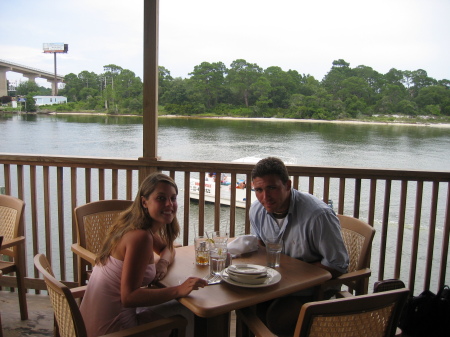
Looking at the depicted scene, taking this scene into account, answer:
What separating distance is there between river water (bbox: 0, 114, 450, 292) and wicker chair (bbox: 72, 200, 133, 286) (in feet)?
5.75

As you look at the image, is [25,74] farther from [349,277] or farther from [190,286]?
[349,277]

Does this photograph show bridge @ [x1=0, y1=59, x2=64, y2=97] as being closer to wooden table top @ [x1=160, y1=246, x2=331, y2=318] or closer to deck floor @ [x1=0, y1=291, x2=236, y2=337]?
deck floor @ [x1=0, y1=291, x2=236, y2=337]

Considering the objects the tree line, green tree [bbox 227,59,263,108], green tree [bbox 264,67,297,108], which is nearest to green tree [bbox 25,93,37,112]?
the tree line

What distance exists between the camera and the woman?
5.27 feet

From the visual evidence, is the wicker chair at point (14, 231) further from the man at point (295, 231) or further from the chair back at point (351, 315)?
the chair back at point (351, 315)

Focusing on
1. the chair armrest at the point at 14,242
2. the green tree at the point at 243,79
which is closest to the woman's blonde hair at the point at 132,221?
the chair armrest at the point at 14,242

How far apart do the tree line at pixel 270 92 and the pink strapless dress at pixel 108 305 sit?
2576mm

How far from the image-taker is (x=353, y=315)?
1.26m

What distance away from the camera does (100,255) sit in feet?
5.99

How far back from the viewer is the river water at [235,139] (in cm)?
453

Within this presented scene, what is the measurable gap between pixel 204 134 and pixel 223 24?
1323mm

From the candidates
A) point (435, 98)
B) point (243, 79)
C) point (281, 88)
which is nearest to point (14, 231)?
point (243, 79)

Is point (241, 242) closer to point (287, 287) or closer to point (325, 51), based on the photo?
point (287, 287)

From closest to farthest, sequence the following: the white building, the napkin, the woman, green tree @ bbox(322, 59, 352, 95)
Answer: the woman, the napkin, green tree @ bbox(322, 59, 352, 95), the white building
